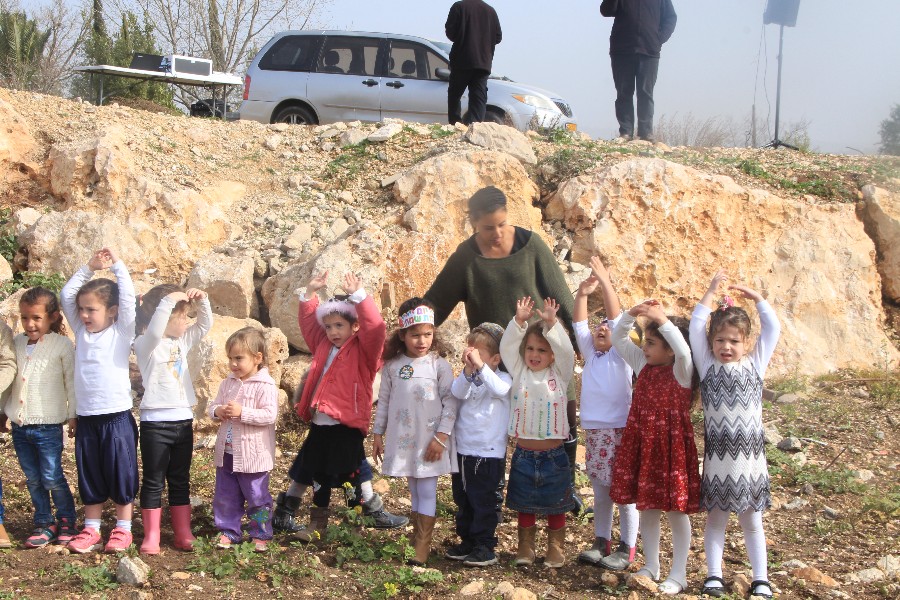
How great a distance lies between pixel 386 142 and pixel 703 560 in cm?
613

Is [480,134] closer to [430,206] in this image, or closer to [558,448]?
[430,206]

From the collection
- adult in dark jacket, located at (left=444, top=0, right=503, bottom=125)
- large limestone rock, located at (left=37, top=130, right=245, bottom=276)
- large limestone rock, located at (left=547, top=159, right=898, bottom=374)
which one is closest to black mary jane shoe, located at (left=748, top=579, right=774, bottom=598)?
large limestone rock, located at (left=547, top=159, right=898, bottom=374)

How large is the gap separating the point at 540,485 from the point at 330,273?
3.35 metres

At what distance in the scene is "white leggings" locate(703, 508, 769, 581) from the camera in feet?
13.4

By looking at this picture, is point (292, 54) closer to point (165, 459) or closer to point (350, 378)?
point (350, 378)

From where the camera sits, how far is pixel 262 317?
783 centimetres

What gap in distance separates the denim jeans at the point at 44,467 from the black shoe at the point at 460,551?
2.01 metres

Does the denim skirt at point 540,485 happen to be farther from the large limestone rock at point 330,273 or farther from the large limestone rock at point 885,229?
the large limestone rock at point 885,229

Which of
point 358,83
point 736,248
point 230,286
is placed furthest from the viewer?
point 358,83

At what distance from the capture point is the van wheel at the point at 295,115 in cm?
1153

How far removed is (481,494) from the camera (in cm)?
445

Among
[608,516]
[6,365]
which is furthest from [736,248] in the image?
[6,365]

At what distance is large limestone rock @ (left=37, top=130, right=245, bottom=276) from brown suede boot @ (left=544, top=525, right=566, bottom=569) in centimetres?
502

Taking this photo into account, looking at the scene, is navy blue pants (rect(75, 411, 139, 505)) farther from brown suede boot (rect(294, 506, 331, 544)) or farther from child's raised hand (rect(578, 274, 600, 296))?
child's raised hand (rect(578, 274, 600, 296))
